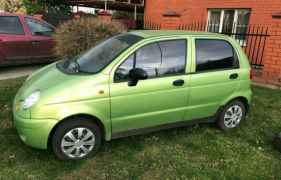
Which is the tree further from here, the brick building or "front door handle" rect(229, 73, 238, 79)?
"front door handle" rect(229, 73, 238, 79)

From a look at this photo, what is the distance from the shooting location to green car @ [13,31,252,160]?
327 centimetres

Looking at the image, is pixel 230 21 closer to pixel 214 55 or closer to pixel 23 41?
pixel 214 55

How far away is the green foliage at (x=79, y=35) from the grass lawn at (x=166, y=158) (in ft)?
8.68

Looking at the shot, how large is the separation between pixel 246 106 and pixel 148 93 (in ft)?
6.60

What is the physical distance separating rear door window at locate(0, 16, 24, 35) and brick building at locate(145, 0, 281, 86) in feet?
15.9

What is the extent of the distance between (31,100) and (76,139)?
28.7 inches

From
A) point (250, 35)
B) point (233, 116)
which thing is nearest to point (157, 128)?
point (233, 116)

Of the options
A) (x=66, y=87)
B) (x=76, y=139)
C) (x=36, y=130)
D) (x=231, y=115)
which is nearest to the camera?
(x=36, y=130)

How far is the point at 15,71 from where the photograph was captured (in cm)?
777

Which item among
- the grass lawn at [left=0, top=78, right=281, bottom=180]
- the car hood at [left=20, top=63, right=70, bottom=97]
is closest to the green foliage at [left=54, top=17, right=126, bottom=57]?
the grass lawn at [left=0, top=78, right=281, bottom=180]

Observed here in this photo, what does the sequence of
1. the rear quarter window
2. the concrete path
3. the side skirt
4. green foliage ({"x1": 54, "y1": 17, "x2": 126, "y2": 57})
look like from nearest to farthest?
the side skirt
the rear quarter window
green foliage ({"x1": 54, "y1": 17, "x2": 126, "y2": 57})
the concrete path

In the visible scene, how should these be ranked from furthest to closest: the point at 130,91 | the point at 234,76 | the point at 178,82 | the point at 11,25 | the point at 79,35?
the point at 11,25 → the point at 79,35 → the point at 234,76 → the point at 178,82 → the point at 130,91

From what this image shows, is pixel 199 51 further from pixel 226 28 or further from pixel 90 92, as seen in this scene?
pixel 226 28

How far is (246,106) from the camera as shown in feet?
15.4
